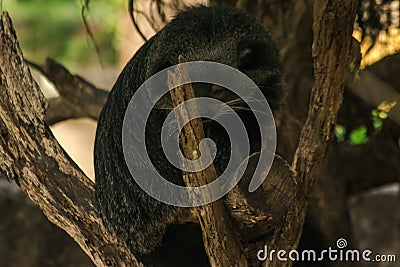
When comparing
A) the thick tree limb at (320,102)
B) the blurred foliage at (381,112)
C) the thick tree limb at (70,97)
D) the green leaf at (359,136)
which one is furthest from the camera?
the green leaf at (359,136)

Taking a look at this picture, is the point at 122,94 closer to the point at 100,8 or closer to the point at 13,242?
the point at 13,242

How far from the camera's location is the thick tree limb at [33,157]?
2.09 meters

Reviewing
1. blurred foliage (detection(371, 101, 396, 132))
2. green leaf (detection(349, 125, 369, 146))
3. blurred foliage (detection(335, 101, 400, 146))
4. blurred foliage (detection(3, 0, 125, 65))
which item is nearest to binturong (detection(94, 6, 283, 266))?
blurred foliage (detection(371, 101, 396, 132))

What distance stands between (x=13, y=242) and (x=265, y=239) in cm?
168

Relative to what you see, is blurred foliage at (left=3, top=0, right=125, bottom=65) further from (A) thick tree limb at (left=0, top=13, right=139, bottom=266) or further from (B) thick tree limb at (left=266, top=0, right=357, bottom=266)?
(B) thick tree limb at (left=266, top=0, right=357, bottom=266)

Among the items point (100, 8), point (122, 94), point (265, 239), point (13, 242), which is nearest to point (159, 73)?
point (122, 94)

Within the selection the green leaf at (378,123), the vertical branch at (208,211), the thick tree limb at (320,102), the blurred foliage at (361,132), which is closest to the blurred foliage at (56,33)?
the blurred foliage at (361,132)

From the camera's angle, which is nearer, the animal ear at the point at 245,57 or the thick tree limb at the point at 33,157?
the thick tree limb at the point at 33,157

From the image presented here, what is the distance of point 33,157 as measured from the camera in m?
2.10

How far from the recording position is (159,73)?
2.26m

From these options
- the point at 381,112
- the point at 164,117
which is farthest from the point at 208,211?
the point at 381,112

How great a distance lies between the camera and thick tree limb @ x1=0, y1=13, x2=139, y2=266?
6.84 feet

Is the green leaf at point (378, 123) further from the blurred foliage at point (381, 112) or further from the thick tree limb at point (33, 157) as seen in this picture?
the thick tree limb at point (33, 157)

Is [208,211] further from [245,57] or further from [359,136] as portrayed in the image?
[359,136]
